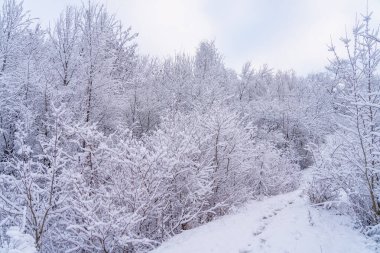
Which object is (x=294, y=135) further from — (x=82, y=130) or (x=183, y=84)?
(x=82, y=130)

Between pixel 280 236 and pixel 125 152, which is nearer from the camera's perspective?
pixel 280 236

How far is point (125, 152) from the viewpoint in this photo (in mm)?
8688

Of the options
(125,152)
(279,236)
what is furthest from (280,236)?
(125,152)

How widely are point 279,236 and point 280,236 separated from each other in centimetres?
2

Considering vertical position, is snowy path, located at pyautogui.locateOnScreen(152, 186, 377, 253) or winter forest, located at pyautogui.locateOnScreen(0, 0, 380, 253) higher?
winter forest, located at pyautogui.locateOnScreen(0, 0, 380, 253)

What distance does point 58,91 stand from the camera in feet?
40.4

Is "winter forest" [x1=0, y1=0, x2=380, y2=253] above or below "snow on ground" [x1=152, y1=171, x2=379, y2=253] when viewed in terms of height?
above

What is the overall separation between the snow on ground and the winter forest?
43 cm

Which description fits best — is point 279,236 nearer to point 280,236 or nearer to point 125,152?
point 280,236

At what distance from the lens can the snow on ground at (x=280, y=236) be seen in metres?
6.58

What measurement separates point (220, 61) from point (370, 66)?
1931cm

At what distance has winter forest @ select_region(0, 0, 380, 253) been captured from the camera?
7059mm

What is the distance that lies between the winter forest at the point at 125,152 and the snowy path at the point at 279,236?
17.0 inches

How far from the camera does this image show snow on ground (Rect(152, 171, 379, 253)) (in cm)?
658
